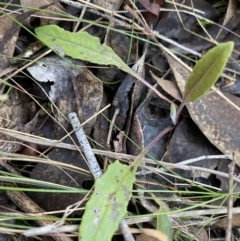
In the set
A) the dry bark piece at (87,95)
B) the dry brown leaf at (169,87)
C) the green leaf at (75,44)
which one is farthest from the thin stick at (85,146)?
the dry brown leaf at (169,87)

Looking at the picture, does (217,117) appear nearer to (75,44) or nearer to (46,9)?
(75,44)

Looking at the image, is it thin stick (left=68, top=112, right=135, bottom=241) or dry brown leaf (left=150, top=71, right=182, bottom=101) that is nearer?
thin stick (left=68, top=112, right=135, bottom=241)

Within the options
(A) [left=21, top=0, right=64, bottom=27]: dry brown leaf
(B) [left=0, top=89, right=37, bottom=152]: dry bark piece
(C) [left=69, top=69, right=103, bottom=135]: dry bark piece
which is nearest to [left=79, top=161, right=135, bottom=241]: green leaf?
(C) [left=69, top=69, right=103, bottom=135]: dry bark piece

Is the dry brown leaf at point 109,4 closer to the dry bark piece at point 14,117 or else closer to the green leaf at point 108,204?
the dry bark piece at point 14,117

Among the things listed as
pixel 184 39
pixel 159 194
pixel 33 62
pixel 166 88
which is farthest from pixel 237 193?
pixel 33 62

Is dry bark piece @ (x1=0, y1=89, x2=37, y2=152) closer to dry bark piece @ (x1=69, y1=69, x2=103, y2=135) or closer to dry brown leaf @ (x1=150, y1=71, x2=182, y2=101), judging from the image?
dry bark piece @ (x1=69, y1=69, x2=103, y2=135)
